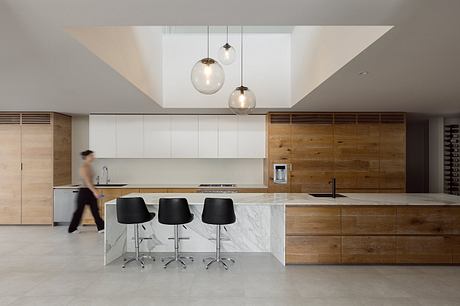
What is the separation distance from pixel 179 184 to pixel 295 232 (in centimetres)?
366

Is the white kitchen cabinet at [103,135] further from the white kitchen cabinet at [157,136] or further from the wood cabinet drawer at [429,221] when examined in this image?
the wood cabinet drawer at [429,221]

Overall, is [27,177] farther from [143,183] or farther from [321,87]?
[321,87]

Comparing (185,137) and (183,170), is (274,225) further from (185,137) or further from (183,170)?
(183,170)

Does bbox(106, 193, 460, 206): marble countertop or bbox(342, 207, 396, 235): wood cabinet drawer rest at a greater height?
bbox(106, 193, 460, 206): marble countertop

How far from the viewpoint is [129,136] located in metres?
7.12

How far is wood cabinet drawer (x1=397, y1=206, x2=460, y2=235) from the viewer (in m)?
4.44

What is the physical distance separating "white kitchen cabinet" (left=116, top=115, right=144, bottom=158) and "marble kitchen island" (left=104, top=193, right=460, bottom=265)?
2.33 m

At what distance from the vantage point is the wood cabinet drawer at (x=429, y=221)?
444cm

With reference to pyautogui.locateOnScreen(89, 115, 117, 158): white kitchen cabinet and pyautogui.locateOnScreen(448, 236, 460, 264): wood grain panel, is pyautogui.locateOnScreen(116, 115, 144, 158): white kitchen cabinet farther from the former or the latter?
pyautogui.locateOnScreen(448, 236, 460, 264): wood grain panel

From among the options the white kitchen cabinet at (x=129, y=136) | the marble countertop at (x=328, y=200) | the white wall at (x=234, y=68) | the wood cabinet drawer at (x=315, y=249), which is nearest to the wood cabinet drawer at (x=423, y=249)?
the marble countertop at (x=328, y=200)

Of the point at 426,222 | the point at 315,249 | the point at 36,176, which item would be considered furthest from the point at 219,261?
the point at 36,176

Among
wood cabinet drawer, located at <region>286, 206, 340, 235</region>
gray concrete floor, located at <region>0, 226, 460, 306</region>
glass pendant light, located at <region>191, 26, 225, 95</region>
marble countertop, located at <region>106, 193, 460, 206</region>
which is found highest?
glass pendant light, located at <region>191, 26, 225, 95</region>

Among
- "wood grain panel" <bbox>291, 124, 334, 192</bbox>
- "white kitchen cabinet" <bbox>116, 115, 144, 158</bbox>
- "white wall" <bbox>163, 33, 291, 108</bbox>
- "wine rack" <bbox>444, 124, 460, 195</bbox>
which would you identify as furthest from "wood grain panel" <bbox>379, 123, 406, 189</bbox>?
"white kitchen cabinet" <bbox>116, 115, 144, 158</bbox>

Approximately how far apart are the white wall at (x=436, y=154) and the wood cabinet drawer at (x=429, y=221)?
3777mm
